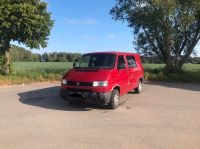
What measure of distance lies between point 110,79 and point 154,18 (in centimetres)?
1409

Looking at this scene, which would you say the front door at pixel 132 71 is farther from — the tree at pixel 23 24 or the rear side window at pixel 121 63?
the tree at pixel 23 24

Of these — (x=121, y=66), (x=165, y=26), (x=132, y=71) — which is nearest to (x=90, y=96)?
(x=121, y=66)

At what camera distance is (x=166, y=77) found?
22.1 metres

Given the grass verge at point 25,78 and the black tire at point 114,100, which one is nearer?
the black tire at point 114,100

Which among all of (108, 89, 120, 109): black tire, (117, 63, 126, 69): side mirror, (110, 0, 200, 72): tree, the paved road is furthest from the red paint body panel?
(110, 0, 200, 72): tree

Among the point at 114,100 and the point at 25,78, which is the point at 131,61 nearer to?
the point at 114,100

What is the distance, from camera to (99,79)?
10.5m

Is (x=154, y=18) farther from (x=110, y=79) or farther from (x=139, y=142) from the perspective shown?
(x=139, y=142)

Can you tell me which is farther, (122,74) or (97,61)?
(97,61)

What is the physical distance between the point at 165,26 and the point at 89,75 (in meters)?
15.0

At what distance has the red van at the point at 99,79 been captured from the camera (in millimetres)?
10430

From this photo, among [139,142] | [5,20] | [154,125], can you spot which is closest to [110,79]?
[154,125]

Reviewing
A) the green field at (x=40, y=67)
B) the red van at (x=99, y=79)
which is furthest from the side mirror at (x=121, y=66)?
the green field at (x=40, y=67)

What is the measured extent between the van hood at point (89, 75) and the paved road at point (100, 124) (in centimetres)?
100
